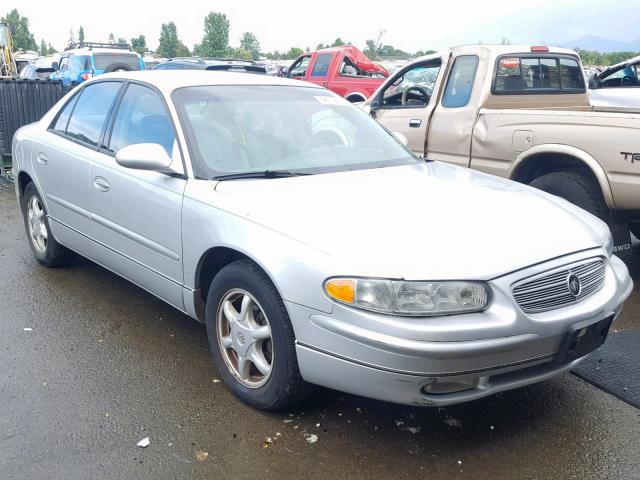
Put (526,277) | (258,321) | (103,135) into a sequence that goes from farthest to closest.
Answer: (103,135) → (258,321) → (526,277)

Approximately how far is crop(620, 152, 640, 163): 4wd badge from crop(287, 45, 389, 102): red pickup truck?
10056 millimetres

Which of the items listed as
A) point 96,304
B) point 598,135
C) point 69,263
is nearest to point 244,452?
point 96,304

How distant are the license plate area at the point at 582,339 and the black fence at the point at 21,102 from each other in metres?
8.82

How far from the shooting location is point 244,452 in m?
2.91

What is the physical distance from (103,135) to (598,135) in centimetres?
355

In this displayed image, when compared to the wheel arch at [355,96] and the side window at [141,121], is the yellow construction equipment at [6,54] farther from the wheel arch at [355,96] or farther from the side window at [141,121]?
the side window at [141,121]

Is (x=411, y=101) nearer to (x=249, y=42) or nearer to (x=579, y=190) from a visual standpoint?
(x=579, y=190)

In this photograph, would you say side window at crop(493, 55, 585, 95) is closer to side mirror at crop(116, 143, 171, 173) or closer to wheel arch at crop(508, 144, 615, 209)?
wheel arch at crop(508, 144, 615, 209)

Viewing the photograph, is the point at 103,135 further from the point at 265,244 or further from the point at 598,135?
the point at 598,135

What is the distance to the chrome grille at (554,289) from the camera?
2703mm

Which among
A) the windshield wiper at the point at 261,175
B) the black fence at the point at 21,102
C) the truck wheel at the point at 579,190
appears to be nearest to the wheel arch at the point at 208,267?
the windshield wiper at the point at 261,175

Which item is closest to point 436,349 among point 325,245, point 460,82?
point 325,245

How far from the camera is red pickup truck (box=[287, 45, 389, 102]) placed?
1471cm

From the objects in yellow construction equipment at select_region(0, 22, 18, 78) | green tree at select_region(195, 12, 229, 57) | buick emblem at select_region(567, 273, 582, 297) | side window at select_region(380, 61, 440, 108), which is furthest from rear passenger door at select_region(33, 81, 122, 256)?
green tree at select_region(195, 12, 229, 57)
